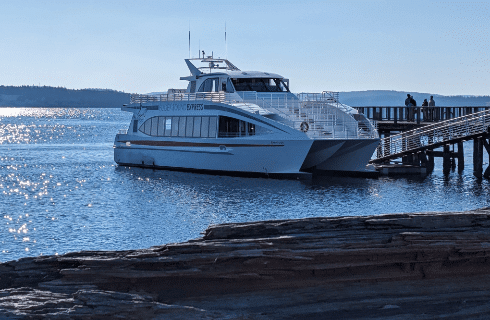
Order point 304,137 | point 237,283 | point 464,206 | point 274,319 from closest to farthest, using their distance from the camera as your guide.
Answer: point 274,319, point 237,283, point 464,206, point 304,137

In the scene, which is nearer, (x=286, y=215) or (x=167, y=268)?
(x=167, y=268)

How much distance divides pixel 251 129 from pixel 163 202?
7.63 metres

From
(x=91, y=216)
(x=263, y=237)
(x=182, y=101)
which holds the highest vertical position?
(x=182, y=101)

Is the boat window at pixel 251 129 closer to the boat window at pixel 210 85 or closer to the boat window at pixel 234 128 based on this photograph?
the boat window at pixel 234 128

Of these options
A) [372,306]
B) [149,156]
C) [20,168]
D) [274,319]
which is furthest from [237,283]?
[20,168]

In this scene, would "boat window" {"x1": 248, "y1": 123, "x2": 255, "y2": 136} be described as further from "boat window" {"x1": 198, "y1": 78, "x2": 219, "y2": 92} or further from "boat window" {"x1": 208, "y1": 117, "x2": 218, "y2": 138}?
"boat window" {"x1": 198, "y1": 78, "x2": 219, "y2": 92}

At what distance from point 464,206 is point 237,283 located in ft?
69.7

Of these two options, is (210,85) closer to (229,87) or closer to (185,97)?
(185,97)

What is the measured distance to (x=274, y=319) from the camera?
27.6 feet

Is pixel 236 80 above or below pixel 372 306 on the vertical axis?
above

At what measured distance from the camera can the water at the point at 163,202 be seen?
22188 mm

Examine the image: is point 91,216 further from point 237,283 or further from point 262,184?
point 237,283

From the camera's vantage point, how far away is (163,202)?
3020cm

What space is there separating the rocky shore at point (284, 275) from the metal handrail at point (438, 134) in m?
29.4
